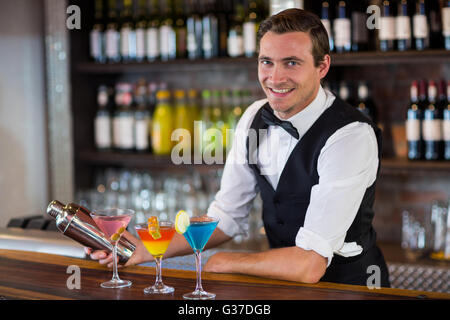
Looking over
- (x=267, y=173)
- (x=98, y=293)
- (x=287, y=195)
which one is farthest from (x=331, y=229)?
(x=98, y=293)

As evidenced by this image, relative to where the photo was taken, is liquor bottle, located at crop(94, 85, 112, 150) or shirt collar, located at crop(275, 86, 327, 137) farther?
liquor bottle, located at crop(94, 85, 112, 150)

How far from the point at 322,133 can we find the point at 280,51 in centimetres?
28

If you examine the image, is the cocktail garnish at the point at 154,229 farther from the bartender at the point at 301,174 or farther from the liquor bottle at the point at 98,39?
the liquor bottle at the point at 98,39

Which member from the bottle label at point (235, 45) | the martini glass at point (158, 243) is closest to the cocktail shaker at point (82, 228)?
the martini glass at point (158, 243)

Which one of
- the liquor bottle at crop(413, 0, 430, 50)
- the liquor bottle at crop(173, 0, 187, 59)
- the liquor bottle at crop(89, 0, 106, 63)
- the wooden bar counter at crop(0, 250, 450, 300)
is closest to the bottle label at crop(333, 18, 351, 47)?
the liquor bottle at crop(413, 0, 430, 50)

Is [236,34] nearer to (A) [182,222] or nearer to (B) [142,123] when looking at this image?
(B) [142,123]

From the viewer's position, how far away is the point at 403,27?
8.93ft

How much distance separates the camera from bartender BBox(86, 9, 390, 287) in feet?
5.34

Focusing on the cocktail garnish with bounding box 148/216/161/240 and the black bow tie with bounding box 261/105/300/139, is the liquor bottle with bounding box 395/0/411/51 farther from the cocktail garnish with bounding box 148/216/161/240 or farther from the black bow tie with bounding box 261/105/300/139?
the cocktail garnish with bounding box 148/216/161/240

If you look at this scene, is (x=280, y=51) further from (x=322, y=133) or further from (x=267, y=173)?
(x=267, y=173)

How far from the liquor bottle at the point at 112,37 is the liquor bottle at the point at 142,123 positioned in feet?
0.67

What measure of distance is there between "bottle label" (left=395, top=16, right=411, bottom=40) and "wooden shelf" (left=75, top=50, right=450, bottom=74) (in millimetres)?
96

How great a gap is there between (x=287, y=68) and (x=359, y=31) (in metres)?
1.17
